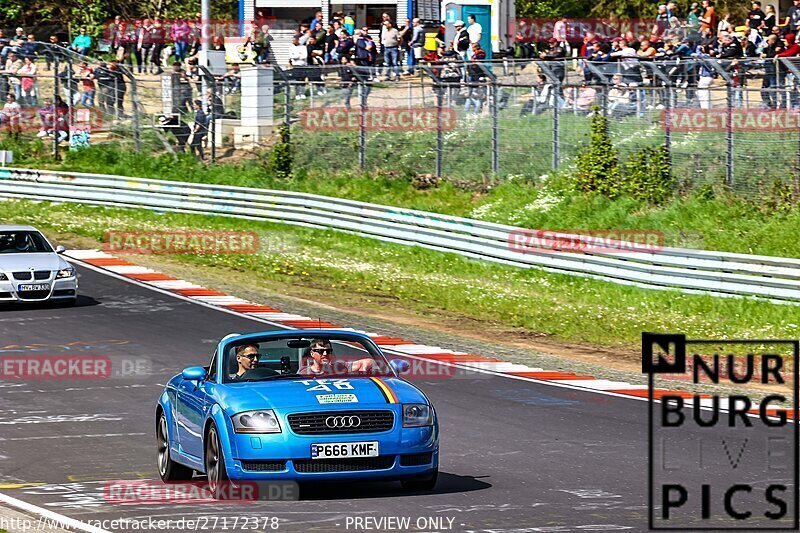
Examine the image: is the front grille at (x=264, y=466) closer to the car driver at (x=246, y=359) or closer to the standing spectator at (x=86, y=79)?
the car driver at (x=246, y=359)

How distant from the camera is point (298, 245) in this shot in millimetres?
29688

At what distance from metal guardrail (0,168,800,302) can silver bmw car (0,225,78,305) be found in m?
7.73

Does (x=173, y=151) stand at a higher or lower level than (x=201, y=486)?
higher

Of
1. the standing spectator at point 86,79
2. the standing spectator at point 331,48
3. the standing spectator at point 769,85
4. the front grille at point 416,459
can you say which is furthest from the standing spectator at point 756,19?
the front grille at point 416,459

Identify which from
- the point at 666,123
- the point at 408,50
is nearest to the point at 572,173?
the point at 666,123

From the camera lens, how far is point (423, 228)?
28.1m

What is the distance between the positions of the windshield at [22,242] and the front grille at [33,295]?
90cm

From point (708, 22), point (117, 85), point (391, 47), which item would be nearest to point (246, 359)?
point (708, 22)

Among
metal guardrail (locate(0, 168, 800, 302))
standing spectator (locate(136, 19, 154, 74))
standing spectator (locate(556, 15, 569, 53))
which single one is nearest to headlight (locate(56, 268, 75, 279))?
metal guardrail (locate(0, 168, 800, 302))

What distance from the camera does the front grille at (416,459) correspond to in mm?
9969

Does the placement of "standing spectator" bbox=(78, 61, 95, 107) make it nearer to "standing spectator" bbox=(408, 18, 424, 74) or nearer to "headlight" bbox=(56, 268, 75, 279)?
"standing spectator" bbox=(408, 18, 424, 74)

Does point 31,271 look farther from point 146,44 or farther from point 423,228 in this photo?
point 146,44

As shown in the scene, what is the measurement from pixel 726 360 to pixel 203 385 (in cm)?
1084

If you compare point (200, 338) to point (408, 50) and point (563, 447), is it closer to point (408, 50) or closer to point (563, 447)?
point (563, 447)
